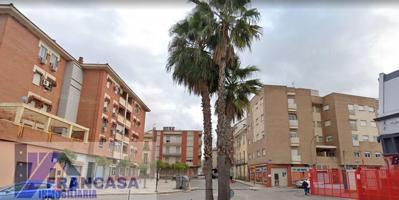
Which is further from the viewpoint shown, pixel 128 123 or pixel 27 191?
pixel 128 123

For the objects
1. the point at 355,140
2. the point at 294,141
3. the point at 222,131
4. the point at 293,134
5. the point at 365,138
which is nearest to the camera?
the point at 222,131

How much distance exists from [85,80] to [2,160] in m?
17.9

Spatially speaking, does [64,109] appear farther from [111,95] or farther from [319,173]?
[319,173]

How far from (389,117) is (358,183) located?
31.3ft

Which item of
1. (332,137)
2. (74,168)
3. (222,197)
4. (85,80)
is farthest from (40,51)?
(332,137)

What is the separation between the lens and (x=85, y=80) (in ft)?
115

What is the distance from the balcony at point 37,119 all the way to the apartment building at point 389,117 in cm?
2153

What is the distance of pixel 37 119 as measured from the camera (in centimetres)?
2498

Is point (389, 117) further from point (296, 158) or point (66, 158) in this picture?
point (296, 158)

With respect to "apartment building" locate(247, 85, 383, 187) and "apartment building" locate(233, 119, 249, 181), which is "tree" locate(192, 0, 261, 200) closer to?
"apartment building" locate(247, 85, 383, 187)

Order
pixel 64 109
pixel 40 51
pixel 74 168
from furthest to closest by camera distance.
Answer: pixel 64 109 → pixel 74 168 → pixel 40 51

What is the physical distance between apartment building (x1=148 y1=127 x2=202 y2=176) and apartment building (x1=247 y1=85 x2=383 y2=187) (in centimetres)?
3054

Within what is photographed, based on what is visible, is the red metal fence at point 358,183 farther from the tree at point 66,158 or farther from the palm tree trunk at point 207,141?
the tree at point 66,158

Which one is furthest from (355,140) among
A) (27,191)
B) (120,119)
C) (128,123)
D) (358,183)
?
(27,191)
